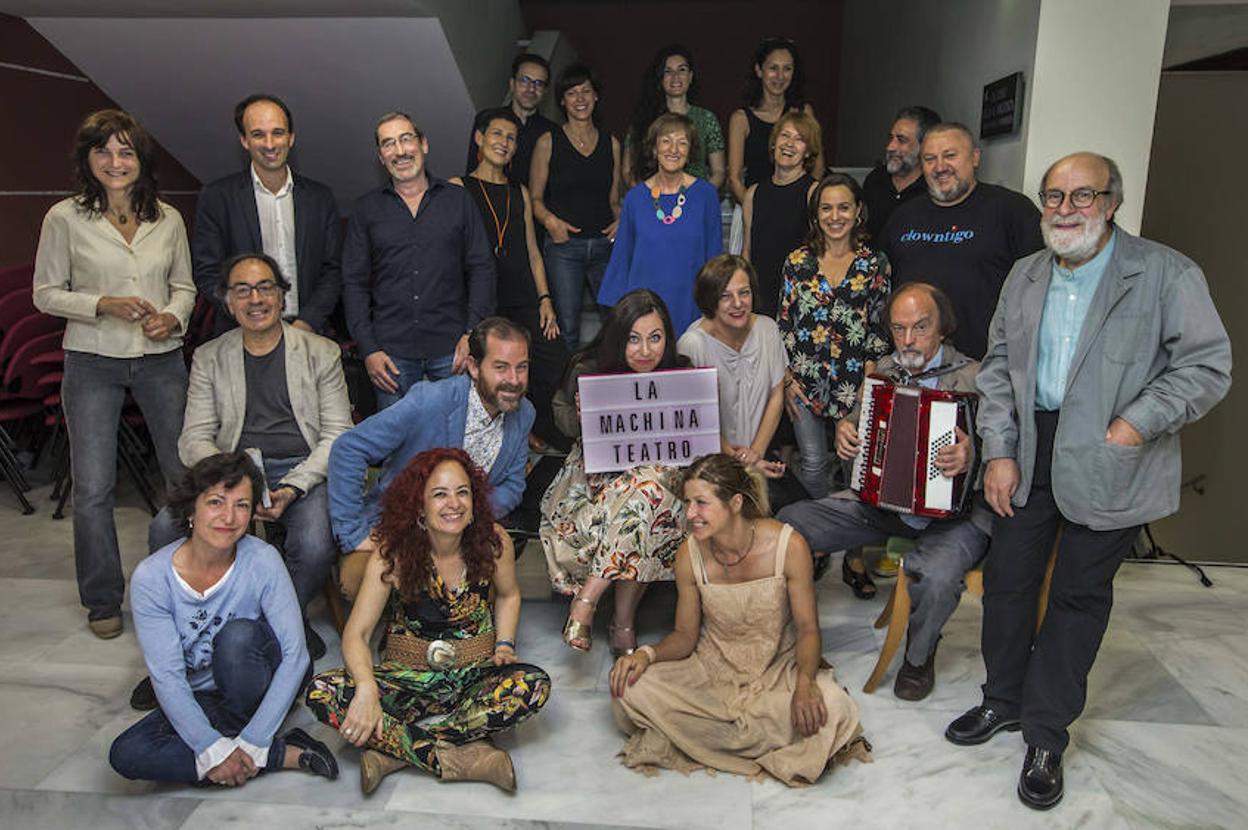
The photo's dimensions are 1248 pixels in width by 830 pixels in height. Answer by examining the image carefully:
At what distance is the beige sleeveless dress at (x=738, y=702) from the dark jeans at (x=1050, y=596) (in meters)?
0.47

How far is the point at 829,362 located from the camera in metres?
3.55

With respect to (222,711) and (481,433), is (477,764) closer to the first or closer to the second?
(222,711)

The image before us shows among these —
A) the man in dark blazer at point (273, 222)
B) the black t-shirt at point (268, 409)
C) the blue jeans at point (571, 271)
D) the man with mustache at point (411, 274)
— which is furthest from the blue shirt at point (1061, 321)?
the man in dark blazer at point (273, 222)

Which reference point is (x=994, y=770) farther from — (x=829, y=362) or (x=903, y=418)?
(x=829, y=362)

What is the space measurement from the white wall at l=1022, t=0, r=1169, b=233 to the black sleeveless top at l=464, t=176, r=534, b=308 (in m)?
2.02

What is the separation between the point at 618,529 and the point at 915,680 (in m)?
1.01

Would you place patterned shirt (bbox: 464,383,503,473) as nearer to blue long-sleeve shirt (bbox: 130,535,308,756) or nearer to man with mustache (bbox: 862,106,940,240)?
blue long-sleeve shirt (bbox: 130,535,308,756)

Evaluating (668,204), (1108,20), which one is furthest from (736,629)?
(1108,20)

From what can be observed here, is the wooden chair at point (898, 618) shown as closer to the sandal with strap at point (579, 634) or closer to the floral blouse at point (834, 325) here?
the floral blouse at point (834, 325)

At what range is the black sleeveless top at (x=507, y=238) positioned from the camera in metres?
3.80

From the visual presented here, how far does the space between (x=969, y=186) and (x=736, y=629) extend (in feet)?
5.83

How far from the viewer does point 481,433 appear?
326cm

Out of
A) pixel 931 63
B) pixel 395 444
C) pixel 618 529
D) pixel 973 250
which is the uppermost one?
pixel 931 63

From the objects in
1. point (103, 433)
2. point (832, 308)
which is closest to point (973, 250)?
point (832, 308)
